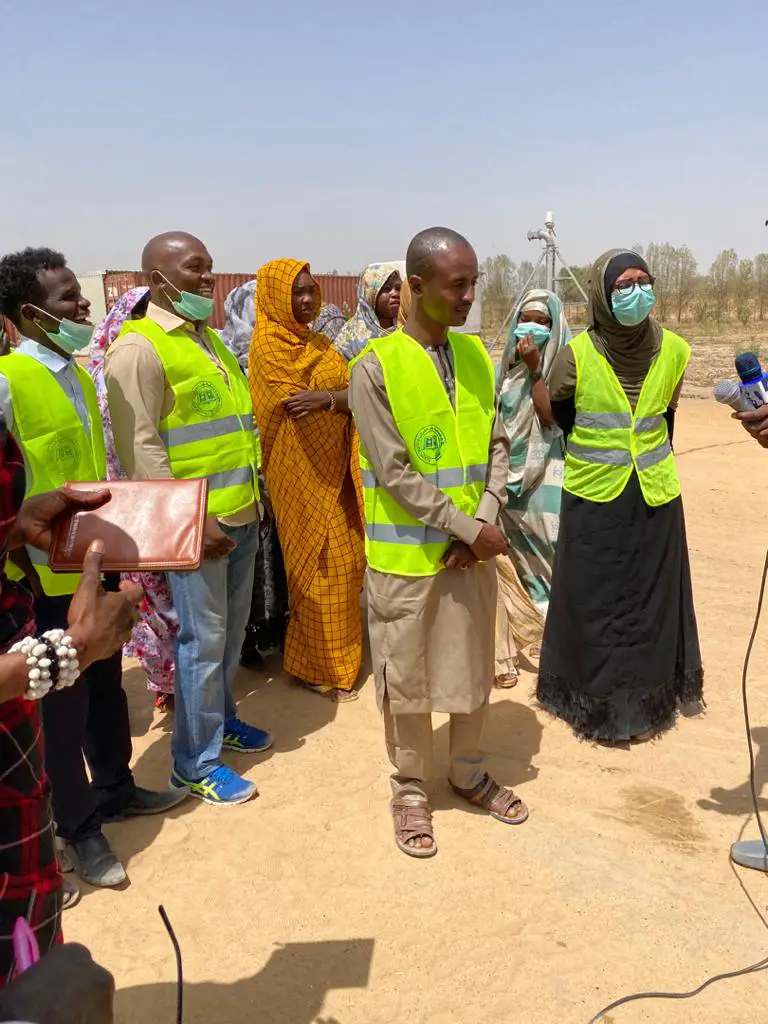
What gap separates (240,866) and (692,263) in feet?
127

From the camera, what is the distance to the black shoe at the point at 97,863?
2729mm

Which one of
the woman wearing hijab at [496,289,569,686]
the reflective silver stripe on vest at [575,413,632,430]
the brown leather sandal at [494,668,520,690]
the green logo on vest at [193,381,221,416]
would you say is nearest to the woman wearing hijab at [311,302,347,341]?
the woman wearing hijab at [496,289,569,686]

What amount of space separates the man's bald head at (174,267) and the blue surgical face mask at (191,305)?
19mm

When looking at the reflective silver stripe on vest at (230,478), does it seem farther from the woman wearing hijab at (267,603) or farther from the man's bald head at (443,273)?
the woman wearing hijab at (267,603)

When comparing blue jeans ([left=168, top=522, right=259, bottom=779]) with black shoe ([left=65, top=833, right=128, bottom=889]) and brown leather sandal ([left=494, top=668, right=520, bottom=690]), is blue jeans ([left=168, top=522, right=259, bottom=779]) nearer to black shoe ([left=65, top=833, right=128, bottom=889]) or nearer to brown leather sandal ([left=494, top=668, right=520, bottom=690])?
black shoe ([left=65, top=833, right=128, bottom=889])

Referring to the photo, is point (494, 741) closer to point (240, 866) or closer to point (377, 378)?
point (240, 866)

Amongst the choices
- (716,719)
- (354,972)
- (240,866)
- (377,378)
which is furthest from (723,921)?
(377,378)

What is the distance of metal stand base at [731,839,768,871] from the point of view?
2.69 meters

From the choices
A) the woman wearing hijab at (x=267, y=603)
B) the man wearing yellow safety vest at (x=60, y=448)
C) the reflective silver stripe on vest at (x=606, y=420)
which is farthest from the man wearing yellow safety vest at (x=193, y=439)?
the reflective silver stripe on vest at (x=606, y=420)

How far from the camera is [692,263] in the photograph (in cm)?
3650

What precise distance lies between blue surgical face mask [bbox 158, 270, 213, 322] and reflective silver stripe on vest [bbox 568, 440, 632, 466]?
5.39 ft

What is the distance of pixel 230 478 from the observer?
321cm

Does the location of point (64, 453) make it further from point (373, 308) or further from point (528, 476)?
point (528, 476)

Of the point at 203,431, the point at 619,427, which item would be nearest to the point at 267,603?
the point at 203,431
